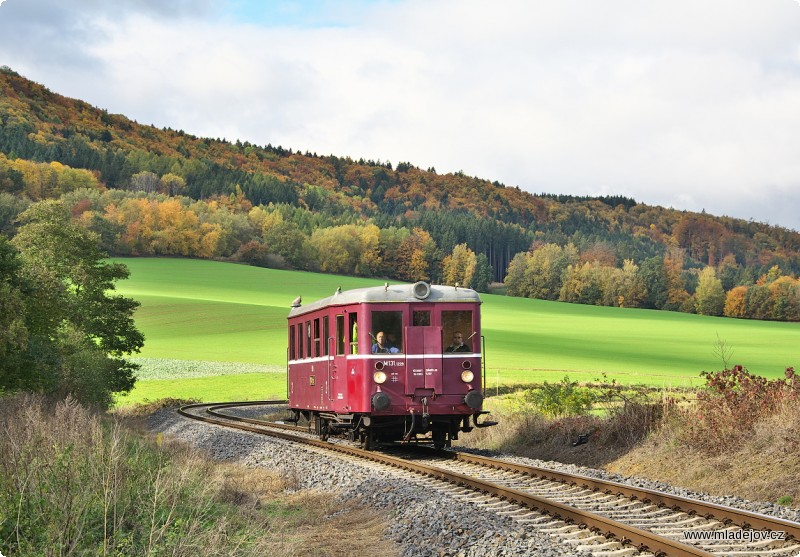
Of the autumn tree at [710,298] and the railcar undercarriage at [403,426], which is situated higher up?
the autumn tree at [710,298]

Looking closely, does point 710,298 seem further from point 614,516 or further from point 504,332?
point 614,516

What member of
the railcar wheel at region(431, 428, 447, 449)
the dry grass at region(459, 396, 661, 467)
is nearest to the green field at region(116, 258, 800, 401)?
the dry grass at region(459, 396, 661, 467)

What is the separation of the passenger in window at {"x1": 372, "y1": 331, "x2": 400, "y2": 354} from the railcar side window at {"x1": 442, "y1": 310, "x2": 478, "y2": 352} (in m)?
1.06

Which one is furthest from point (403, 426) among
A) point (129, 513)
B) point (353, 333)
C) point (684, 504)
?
point (129, 513)

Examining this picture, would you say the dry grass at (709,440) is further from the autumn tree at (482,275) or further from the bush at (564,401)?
the autumn tree at (482,275)

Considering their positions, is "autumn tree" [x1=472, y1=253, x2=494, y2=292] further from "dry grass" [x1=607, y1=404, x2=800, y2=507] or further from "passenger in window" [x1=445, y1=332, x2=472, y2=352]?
"dry grass" [x1=607, y1=404, x2=800, y2=507]

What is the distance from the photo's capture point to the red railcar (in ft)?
60.0

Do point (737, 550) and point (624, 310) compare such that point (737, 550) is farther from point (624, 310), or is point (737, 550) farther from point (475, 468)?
point (624, 310)

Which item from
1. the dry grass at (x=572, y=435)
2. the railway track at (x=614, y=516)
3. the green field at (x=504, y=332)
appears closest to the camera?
the railway track at (x=614, y=516)

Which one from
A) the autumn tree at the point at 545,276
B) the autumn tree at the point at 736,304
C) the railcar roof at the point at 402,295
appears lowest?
the railcar roof at the point at 402,295

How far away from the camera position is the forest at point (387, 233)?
121875mm

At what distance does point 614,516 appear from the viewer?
36.6 feet

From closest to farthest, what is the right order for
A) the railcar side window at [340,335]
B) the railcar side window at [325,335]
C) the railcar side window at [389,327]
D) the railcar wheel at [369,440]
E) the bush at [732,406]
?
the bush at [732,406] < the railcar side window at [389,327] < the railcar side window at [340,335] < the railcar wheel at [369,440] < the railcar side window at [325,335]

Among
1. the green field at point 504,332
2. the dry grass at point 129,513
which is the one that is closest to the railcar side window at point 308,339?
the dry grass at point 129,513
